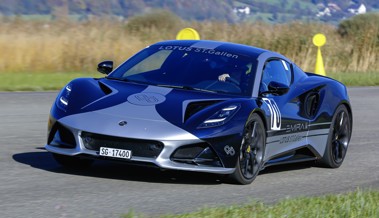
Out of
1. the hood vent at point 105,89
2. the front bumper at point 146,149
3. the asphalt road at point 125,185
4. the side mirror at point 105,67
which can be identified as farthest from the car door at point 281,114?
the side mirror at point 105,67

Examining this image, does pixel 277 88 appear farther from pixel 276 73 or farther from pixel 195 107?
pixel 195 107

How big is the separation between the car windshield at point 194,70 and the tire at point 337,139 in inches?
62.2

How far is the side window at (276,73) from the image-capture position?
976 cm

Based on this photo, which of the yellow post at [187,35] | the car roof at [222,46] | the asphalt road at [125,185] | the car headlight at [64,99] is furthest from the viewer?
the yellow post at [187,35]

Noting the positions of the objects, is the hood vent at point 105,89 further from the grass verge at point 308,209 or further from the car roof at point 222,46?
the grass verge at point 308,209

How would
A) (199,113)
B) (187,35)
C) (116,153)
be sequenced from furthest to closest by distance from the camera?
1. (187,35)
2. (199,113)
3. (116,153)

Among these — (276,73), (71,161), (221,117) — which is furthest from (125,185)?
(276,73)

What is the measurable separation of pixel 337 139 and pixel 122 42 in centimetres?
1524

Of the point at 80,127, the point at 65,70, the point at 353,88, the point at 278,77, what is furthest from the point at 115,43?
the point at 80,127

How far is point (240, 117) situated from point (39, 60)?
15.2m

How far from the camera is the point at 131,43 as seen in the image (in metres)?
25.7

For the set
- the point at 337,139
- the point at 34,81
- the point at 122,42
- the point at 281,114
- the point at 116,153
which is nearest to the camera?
the point at 116,153

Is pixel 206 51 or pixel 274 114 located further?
pixel 206 51

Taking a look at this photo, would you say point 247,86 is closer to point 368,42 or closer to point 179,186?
point 179,186
